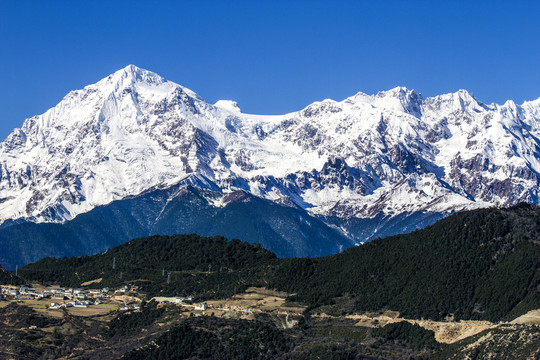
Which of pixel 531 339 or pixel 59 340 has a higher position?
pixel 59 340

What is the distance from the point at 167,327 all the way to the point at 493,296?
65703 mm

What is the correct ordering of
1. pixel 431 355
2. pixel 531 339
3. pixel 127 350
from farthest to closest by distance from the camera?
pixel 127 350 < pixel 431 355 < pixel 531 339

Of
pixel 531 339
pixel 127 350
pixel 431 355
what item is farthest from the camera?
pixel 127 350

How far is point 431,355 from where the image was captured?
177 metres

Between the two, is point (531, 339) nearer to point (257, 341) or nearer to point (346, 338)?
point (346, 338)

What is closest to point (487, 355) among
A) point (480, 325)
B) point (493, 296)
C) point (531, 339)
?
point (531, 339)

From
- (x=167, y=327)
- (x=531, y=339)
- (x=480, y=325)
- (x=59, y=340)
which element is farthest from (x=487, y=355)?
(x=59, y=340)

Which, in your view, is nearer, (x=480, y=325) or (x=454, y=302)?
(x=480, y=325)

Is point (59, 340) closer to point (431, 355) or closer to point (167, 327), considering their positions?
point (167, 327)

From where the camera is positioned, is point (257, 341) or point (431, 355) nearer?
point (431, 355)

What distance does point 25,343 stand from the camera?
18925cm

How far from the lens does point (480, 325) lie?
607 ft

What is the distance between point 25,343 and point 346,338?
2433 inches

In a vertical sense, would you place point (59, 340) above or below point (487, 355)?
above
